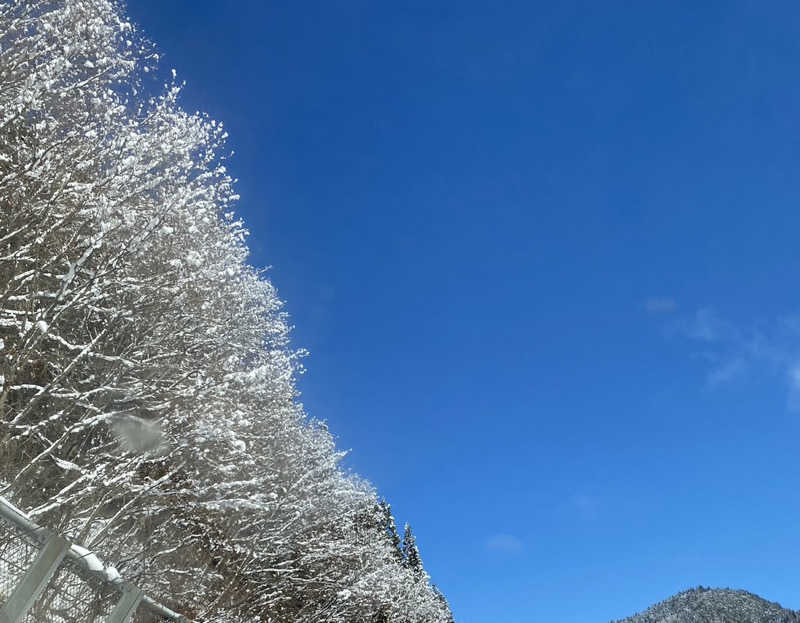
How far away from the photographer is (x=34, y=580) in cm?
517

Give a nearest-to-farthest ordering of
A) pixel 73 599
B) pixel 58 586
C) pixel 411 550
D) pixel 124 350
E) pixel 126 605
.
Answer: pixel 58 586 → pixel 73 599 → pixel 126 605 → pixel 124 350 → pixel 411 550

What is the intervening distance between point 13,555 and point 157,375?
10021 mm

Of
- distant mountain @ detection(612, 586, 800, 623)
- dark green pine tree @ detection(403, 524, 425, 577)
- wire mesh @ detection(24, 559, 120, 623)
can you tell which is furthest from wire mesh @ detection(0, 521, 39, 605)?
distant mountain @ detection(612, 586, 800, 623)

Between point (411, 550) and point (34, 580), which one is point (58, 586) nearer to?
point (34, 580)

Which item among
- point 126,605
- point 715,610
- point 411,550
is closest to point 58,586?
point 126,605

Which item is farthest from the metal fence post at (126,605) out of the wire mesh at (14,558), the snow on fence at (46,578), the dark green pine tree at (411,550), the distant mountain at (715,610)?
the distant mountain at (715,610)

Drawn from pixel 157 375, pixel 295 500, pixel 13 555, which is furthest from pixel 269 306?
pixel 13 555

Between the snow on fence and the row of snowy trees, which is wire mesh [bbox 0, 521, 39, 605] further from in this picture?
the row of snowy trees

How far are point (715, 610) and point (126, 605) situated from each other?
181 meters

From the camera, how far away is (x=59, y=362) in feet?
39.9

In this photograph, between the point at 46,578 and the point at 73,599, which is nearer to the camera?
the point at 46,578

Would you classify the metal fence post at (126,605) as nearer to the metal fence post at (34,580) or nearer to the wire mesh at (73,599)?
the wire mesh at (73,599)

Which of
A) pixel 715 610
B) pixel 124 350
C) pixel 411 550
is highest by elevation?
pixel 715 610

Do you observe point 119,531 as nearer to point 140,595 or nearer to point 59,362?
point 59,362
